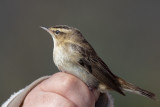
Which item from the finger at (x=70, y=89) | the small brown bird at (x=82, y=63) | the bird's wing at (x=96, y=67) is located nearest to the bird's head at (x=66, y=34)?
the small brown bird at (x=82, y=63)

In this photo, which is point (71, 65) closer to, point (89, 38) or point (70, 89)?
point (70, 89)

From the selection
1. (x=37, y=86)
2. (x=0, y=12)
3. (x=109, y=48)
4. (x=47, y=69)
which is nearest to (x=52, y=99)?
(x=37, y=86)

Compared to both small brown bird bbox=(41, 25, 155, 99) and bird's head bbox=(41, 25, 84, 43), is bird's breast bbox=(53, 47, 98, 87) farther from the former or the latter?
A: bird's head bbox=(41, 25, 84, 43)

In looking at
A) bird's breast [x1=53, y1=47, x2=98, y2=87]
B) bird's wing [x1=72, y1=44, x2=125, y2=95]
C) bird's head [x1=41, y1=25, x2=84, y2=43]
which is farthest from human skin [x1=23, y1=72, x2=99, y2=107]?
bird's head [x1=41, y1=25, x2=84, y2=43]

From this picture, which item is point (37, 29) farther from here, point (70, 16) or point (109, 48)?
point (109, 48)

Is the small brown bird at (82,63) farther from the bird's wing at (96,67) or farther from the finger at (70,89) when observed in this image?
the finger at (70,89)

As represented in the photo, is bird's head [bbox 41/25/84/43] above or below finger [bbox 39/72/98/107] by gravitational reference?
above
